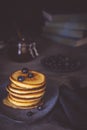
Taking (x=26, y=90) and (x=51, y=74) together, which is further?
(x=51, y=74)

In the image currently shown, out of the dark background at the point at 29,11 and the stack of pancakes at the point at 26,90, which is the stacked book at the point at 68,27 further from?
the stack of pancakes at the point at 26,90

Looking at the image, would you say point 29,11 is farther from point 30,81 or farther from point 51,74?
point 30,81

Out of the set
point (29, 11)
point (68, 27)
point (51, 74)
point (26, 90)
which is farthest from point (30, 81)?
point (29, 11)

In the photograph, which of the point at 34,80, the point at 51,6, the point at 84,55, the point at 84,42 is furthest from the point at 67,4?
the point at 34,80

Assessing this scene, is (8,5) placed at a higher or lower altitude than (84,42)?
higher

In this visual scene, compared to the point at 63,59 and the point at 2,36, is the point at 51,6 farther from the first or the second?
the point at 63,59

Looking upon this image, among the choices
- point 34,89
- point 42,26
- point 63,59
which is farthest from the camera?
point 42,26
